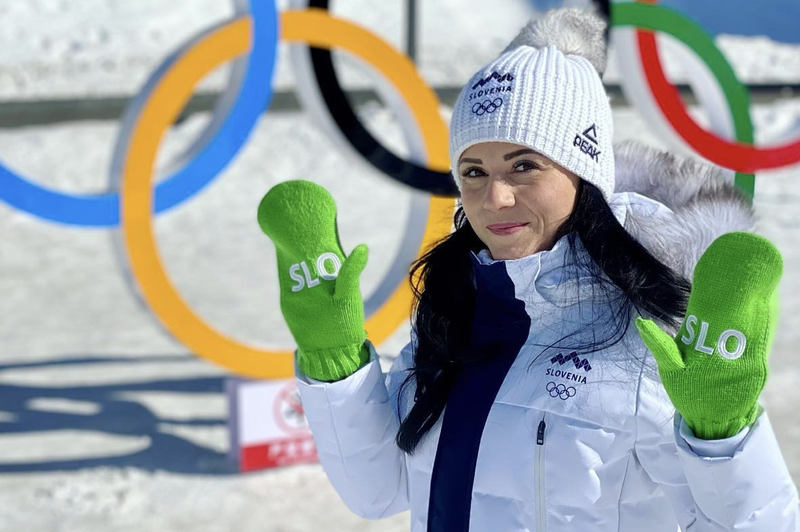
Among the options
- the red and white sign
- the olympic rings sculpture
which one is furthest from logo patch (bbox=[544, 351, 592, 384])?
the red and white sign

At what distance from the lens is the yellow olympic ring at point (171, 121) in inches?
137

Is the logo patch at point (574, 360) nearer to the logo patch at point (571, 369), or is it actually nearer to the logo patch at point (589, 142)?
the logo patch at point (571, 369)

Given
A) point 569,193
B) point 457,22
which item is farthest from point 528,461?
point 457,22

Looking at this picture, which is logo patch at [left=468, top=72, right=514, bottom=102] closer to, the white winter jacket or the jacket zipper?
the white winter jacket

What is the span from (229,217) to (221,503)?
3.88m

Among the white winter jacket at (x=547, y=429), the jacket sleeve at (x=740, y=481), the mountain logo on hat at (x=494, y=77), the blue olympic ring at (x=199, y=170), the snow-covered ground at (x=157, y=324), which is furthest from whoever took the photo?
the snow-covered ground at (x=157, y=324)

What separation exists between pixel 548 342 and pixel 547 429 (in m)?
0.13

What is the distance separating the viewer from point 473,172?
151 cm

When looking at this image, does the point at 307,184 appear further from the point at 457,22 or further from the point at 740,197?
the point at 457,22

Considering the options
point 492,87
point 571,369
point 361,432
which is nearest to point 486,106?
point 492,87

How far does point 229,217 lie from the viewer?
7.20m

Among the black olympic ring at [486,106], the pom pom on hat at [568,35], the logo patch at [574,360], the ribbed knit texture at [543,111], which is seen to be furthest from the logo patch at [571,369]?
the pom pom on hat at [568,35]

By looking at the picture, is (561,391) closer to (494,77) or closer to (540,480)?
(540,480)

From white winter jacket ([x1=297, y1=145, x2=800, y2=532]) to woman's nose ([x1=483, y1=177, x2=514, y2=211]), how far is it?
0.09m
